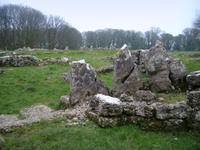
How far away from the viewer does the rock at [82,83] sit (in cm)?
825

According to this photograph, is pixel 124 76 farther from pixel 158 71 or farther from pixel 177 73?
pixel 177 73

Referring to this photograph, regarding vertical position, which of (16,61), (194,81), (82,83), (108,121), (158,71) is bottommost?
(108,121)

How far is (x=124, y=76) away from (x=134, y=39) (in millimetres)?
68388

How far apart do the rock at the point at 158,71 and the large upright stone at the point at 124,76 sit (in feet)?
3.77

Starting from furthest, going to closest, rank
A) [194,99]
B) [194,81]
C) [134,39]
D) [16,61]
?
[134,39]
[16,61]
[194,81]
[194,99]

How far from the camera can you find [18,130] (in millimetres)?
5402

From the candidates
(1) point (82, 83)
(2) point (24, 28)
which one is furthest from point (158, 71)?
(2) point (24, 28)

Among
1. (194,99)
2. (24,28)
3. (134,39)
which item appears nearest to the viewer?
(194,99)

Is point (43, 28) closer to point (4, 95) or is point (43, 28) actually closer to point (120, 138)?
point (4, 95)

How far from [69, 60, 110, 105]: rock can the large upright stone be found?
0.93 m

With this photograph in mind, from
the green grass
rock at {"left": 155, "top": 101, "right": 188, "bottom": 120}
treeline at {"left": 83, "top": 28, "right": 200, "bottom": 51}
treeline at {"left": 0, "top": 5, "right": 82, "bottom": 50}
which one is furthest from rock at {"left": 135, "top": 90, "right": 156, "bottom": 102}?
treeline at {"left": 83, "top": 28, "right": 200, "bottom": 51}

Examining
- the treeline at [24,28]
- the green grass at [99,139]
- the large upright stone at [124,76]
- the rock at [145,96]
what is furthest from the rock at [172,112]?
the treeline at [24,28]

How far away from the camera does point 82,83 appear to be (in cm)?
846

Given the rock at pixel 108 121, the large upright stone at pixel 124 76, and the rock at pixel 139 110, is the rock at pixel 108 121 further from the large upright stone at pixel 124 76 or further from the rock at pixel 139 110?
the large upright stone at pixel 124 76
